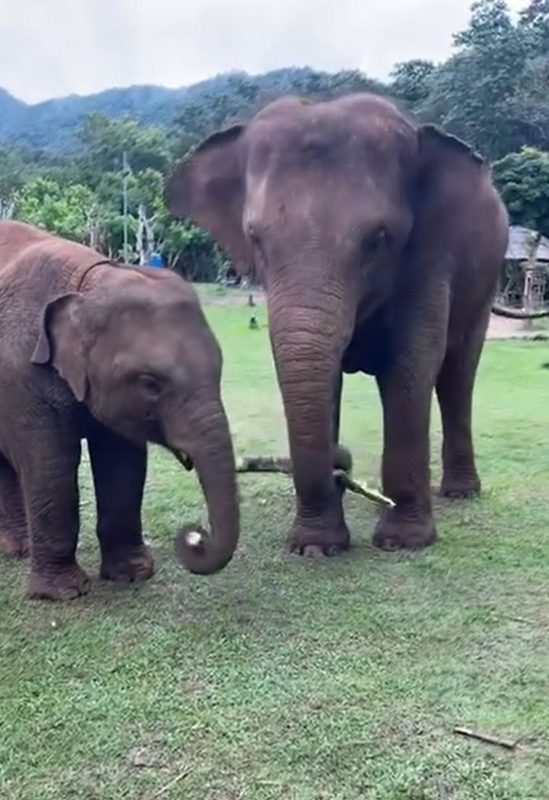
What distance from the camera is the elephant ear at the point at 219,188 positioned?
471cm

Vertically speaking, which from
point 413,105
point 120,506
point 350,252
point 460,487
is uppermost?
point 413,105

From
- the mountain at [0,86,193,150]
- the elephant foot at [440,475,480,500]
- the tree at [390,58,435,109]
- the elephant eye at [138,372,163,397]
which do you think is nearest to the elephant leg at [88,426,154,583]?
the elephant eye at [138,372,163,397]

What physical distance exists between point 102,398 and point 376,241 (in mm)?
1191

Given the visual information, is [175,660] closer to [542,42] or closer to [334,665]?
[334,665]

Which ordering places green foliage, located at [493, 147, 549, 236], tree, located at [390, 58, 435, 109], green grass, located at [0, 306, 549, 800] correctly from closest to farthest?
green grass, located at [0, 306, 549, 800]
green foliage, located at [493, 147, 549, 236]
tree, located at [390, 58, 435, 109]

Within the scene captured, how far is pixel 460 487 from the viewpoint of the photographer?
18.3ft

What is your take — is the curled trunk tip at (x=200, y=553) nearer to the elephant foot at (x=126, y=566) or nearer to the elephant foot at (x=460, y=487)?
the elephant foot at (x=126, y=566)

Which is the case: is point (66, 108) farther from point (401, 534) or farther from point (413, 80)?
point (401, 534)

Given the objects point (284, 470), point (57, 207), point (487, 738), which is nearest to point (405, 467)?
point (284, 470)

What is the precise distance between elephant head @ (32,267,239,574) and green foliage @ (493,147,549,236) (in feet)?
65.4

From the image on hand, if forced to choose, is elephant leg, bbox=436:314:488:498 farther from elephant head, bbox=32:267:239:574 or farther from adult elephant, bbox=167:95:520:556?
elephant head, bbox=32:267:239:574

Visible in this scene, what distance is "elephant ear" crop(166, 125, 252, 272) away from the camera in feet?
15.5

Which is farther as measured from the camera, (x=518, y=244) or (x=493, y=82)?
(x=493, y=82)

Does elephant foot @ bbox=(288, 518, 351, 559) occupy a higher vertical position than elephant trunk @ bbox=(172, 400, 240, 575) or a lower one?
lower
